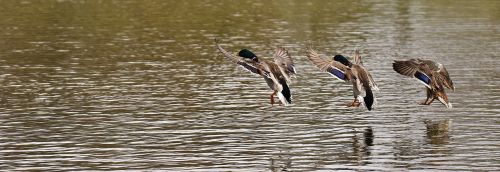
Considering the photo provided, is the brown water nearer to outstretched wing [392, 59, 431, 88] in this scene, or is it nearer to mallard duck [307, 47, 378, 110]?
mallard duck [307, 47, 378, 110]

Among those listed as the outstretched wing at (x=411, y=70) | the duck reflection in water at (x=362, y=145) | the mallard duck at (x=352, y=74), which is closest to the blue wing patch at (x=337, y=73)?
the mallard duck at (x=352, y=74)

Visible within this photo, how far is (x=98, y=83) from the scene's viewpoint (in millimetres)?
32938

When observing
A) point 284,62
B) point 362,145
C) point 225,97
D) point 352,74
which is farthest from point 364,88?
point 225,97

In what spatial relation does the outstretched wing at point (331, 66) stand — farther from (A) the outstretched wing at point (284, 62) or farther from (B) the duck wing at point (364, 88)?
(A) the outstretched wing at point (284, 62)

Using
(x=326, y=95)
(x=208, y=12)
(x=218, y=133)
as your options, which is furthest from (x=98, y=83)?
(x=208, y=12)

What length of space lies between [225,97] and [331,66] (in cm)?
547

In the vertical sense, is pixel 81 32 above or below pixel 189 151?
below

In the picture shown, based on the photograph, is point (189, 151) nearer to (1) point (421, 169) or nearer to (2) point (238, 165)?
(2) point (238, 165)

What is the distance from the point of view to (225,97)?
99.1ft

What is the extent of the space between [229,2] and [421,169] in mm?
43738

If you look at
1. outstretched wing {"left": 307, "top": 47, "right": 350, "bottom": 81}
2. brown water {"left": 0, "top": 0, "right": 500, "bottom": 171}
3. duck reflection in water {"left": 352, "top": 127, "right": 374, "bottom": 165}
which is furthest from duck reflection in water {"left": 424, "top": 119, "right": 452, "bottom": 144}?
outstretched wing {"left": 307, "top": 47, "right": 350, "bottom": 81}

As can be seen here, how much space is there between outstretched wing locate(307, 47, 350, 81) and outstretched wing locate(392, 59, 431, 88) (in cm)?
142

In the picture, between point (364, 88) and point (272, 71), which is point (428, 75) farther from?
point (272, 71)

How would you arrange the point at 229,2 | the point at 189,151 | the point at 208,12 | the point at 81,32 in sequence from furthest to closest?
the point at 229,2, the point at 208,12, the point at 81,32, the point at 189,151
